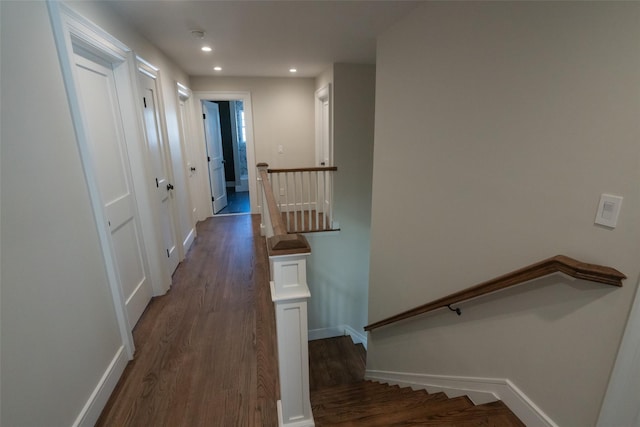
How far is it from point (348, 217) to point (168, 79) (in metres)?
2.75

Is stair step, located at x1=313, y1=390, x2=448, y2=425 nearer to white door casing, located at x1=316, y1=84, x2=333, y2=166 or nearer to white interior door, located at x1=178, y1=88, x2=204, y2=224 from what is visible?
white door casing, located at x1=316, y1=84, x2=333, y2=166

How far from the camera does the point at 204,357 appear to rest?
201cm

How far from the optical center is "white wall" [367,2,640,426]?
0.99m

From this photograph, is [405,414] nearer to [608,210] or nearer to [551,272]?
Answer: [551,272]

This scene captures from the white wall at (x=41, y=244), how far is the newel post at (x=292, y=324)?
93 centimetres

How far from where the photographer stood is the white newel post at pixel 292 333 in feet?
4.18

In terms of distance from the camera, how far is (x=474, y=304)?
1640mm

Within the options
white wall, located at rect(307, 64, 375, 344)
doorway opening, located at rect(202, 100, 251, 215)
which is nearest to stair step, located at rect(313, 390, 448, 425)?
white wall, located at rect(307, 64, 375, 344)

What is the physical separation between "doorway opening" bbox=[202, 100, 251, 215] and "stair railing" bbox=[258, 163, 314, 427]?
13.7ft

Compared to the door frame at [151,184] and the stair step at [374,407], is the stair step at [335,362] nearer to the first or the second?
the stair step at [374,407]

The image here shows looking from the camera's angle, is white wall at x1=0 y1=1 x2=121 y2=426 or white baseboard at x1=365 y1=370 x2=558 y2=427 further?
white baseboard at x1=365 y1=370 x2=558 y2=427

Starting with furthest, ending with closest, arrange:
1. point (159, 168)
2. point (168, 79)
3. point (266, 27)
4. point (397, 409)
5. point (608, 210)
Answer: point (168, 79) → point (159, 168) → point (266, 27) → point (397, 409) → point (608, 210)

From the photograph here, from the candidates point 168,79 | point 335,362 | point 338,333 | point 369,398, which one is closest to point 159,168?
point 168,79

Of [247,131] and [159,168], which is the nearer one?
[159,168]
